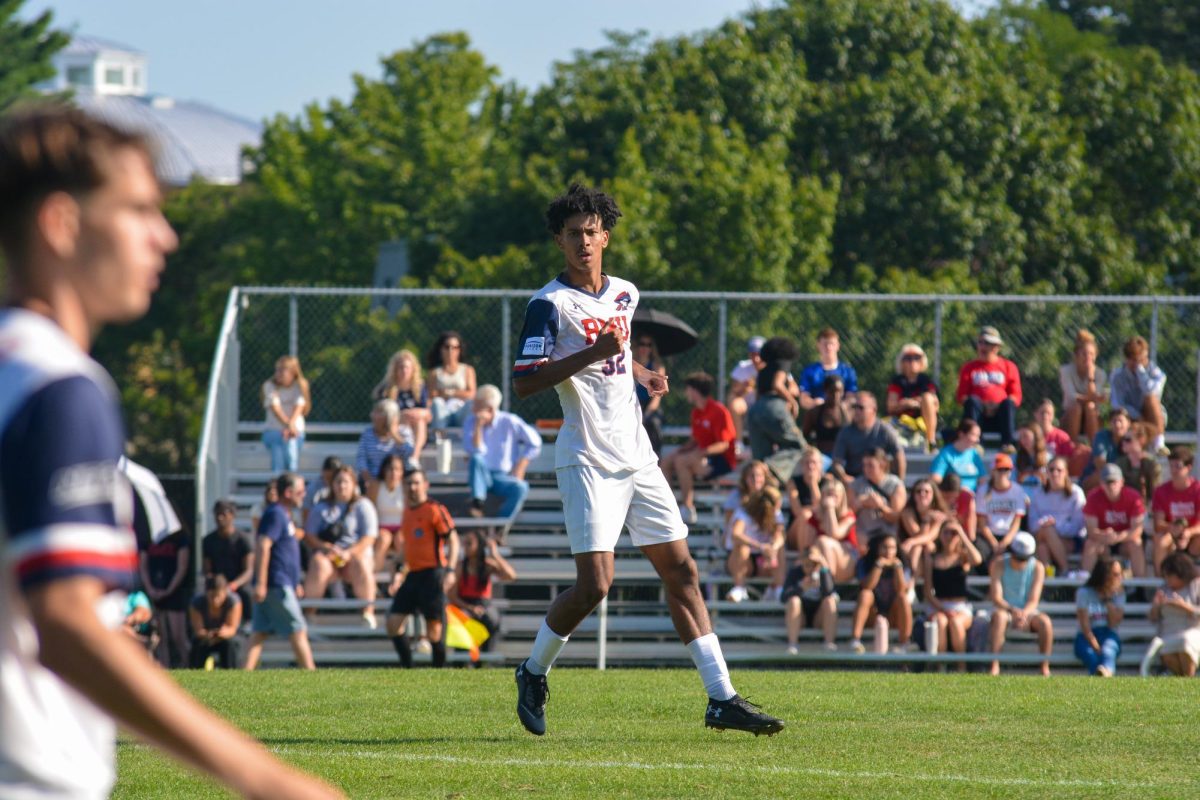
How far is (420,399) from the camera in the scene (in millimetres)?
17719

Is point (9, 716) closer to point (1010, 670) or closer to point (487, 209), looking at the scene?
point (1010, 670)

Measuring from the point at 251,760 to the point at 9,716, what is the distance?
354 mm

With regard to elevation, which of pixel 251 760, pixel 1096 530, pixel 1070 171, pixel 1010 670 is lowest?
pixel 1010 670

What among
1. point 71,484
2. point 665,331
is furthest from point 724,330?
point 71,484

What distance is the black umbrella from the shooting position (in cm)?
1766

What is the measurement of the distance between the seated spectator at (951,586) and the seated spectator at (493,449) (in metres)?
4.18

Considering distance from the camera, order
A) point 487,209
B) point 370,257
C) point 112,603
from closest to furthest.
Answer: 1. point 112,603
2. point 487,209
3. point 370,257

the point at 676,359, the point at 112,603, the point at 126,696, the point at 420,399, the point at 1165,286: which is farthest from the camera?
the point at 1165,286

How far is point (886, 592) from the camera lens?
50.3 feet

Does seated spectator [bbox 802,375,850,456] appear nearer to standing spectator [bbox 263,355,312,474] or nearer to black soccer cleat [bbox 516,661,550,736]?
standing spectator [bbox 263,355,312,474]

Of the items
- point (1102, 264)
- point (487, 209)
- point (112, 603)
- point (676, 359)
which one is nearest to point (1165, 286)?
point (1102, 264)

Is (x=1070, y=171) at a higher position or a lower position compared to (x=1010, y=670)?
higher

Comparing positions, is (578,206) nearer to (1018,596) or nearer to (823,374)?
(1018,596)

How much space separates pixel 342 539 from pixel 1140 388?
808cm
